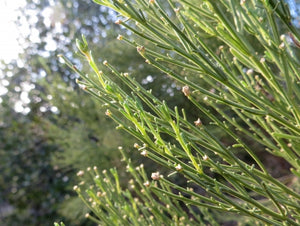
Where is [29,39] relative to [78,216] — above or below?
above

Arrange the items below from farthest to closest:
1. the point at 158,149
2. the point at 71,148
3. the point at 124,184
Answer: the point at 71,148 → the point at 124,184 → the point at 158,149

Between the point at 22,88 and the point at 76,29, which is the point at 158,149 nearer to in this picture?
the point at 76,29

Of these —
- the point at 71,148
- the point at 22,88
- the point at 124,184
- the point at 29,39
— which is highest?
the point at 29,39

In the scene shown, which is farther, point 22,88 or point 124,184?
point 22,88

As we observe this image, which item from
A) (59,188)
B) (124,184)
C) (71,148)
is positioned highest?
(71,148)

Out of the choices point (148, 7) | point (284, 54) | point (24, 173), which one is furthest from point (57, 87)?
point (284, 54)

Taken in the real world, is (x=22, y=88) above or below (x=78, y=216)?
above

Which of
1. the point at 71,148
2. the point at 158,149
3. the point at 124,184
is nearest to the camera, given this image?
the point at 158,149

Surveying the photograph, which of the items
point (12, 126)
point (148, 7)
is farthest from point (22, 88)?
point (148, 7)

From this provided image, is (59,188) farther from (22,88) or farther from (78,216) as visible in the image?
(22,88)
